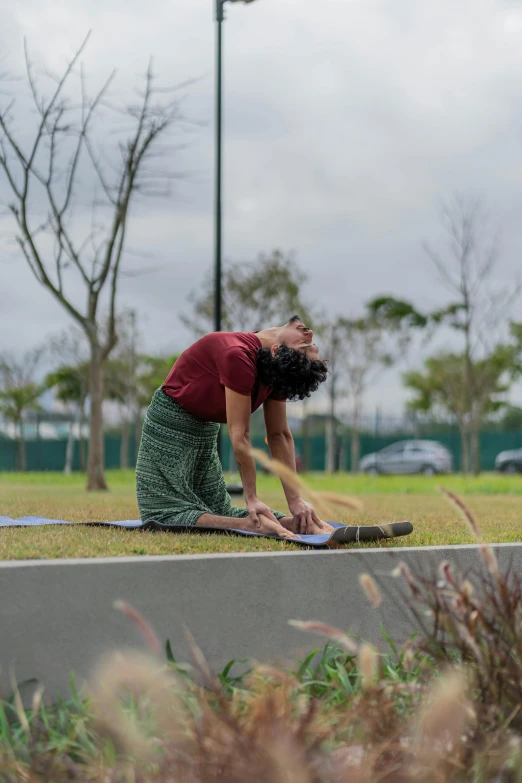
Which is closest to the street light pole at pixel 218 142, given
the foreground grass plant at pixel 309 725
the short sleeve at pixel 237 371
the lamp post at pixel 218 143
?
the lamp post at pixel 218 143

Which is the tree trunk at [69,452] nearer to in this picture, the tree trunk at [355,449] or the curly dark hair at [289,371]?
the tree trunk at [355,449]

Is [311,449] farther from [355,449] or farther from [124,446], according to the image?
[124,446]

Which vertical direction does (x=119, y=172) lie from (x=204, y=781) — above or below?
above

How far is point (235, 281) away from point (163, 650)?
17066 mm

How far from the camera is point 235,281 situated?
19.8 metres

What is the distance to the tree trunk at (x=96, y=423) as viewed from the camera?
12258 mm

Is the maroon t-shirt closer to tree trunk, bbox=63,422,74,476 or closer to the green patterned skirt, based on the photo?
the green patterned skirt

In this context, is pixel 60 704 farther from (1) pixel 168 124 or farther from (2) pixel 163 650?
(1) pixel 168 124

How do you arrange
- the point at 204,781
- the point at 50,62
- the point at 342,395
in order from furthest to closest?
the point at 342,395, the point at 50,62, the point at 204,781

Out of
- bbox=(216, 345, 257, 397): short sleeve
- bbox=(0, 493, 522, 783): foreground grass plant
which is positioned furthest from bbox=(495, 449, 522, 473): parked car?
bbox=(0, 493, 522, 783): foreground grass plant

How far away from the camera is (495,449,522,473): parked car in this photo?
2545 centimetres

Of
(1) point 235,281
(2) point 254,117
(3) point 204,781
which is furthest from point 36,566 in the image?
(1) point 235,281

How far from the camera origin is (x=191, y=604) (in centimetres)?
318

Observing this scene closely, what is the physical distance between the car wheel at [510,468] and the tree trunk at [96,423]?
16119 mm
